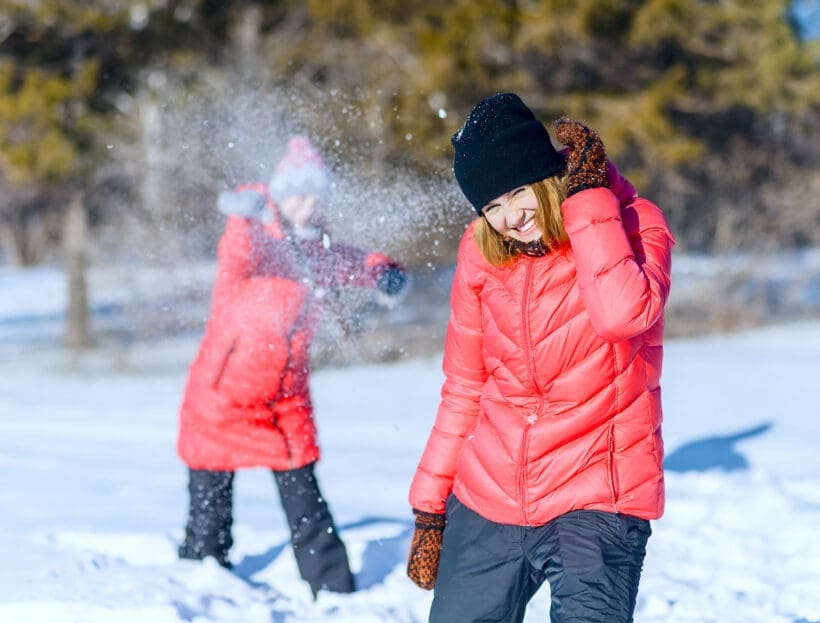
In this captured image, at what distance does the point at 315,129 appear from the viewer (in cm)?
450

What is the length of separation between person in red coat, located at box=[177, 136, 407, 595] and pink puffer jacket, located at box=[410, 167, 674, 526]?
126 cm

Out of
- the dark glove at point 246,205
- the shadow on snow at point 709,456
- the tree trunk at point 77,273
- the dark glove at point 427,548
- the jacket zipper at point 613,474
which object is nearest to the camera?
the jacket zipper at point 613,474

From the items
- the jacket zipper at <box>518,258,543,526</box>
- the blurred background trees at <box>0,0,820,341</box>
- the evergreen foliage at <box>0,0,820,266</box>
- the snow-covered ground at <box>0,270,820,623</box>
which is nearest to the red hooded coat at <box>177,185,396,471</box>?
the snow-covered ground at <box>0,270,820,623</box>

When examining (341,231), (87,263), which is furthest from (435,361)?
(341,231)

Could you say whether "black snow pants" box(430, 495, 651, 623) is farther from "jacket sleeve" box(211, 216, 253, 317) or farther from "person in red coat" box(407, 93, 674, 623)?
"jacket sleeve" box(211, 216, 253, 317)

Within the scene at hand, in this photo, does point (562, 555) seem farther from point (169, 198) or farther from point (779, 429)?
point (169, 198)

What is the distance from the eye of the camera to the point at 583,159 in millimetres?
1984

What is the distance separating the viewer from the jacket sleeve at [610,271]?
1.88 meters

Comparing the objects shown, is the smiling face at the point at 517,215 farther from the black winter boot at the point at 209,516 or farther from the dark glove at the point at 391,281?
the black winter boot at the point at 209,516

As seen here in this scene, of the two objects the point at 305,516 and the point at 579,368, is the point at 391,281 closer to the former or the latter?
the point at 305,516

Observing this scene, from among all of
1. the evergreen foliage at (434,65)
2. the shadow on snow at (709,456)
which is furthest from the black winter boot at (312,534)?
the evergreen foliage at (434,65)

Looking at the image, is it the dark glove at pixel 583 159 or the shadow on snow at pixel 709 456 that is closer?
the dark glove at pixel 583 159

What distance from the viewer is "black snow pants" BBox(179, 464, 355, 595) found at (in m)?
3.29

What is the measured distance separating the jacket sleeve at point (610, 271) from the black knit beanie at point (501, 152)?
119 millimetres
